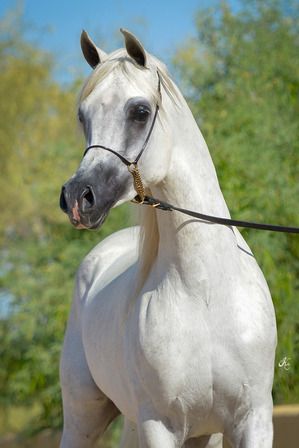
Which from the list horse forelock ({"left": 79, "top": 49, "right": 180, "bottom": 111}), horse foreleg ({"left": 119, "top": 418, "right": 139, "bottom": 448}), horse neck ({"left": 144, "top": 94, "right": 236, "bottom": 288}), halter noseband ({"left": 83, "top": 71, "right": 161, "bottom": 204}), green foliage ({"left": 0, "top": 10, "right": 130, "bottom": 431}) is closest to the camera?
halter noseband ({"left": 83, "top": 71, "right": 161, "bottom": 204})

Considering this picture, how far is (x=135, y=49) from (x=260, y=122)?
625 cm

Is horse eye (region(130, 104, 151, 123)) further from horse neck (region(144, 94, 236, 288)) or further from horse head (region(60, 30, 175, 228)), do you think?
horse neck (region(144, 94, 236, 288))

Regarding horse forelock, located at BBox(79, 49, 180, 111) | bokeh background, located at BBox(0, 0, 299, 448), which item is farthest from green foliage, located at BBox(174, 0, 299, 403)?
horse forelock, located at BBox(79, 49, 180, 111)

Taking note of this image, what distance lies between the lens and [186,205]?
3.97 m

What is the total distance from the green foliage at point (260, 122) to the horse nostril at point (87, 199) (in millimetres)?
5032

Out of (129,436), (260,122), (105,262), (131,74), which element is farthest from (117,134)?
(260,122)

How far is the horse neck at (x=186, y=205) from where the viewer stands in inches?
155

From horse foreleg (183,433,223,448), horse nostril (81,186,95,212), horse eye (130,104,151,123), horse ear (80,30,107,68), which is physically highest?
horse ear (80,30,107,68)

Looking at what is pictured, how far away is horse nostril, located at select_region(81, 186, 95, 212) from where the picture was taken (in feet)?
A: 11.8

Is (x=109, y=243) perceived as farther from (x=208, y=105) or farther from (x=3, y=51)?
(x=3, y=51)

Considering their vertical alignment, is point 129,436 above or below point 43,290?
above

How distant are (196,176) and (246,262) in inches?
17.1

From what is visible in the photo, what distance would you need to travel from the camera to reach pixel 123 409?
438 cm

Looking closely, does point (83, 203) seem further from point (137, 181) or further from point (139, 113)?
point (139, 113)
